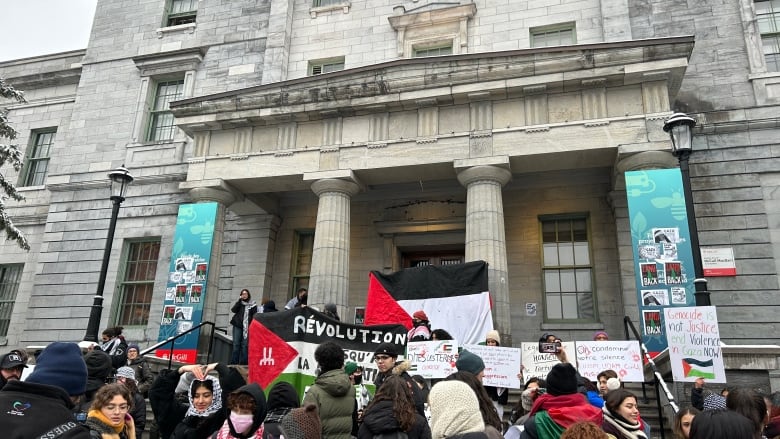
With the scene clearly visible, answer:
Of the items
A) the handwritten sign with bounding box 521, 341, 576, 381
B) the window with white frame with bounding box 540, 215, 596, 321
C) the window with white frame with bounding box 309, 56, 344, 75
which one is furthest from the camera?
the window with white frame with bounding box 309, 56, 344, 75

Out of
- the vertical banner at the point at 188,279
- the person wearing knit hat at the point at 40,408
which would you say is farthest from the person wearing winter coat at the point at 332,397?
the vertical banner at the point at 188,279

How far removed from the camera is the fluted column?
44.6 ft

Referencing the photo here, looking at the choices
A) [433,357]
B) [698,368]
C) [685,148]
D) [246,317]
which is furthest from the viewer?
[246,317]

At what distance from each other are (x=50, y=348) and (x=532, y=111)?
12266 mm

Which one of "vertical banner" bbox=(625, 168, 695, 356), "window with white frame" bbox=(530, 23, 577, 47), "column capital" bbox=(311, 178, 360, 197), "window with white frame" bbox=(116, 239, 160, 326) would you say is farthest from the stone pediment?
"window with white frame" bbox=(116, 239, 160, 326)

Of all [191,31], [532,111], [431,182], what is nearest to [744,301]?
[532,111]

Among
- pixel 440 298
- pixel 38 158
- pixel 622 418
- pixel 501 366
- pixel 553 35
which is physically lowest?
pixel 622 418

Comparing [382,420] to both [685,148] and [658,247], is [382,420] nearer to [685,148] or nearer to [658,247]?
Answer: [685,148]

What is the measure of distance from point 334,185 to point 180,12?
41.2 feet

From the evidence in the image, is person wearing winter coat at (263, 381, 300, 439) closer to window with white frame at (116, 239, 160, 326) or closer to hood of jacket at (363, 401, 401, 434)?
hood of jacket at (363, 401, 401, 434)

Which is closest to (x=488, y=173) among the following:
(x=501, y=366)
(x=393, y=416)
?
(x=501, y=366)

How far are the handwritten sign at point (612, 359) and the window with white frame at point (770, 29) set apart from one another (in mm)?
10637

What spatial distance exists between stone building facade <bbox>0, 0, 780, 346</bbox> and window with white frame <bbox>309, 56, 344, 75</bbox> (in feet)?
0.41

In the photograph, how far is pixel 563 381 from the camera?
13.4 feet
